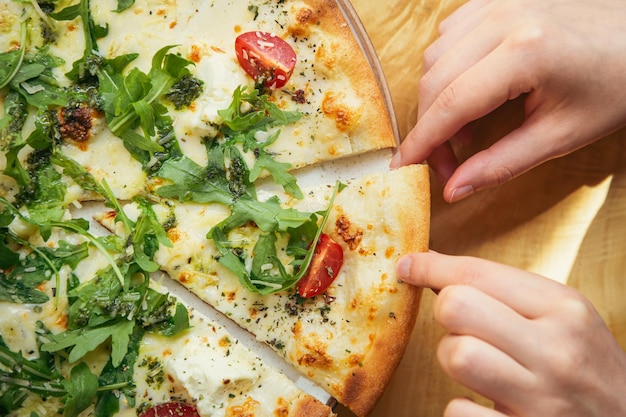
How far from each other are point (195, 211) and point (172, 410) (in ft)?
2.73

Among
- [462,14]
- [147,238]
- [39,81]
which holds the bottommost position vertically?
[147,238]

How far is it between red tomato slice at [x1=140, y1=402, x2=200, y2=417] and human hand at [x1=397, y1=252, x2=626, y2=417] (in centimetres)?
106

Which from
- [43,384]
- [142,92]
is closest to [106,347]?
[43,384]

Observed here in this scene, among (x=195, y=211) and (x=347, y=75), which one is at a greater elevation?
(x=347, y=75)

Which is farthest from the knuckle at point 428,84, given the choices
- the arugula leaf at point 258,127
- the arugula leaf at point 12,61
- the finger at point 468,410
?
the arugula leaf at point 12,61

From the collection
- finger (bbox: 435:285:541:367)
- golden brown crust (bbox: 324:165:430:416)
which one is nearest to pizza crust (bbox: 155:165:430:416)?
golden brown crust (bbox: 324:165:430:416)

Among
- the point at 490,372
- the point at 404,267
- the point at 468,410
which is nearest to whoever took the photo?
the point at 490,372

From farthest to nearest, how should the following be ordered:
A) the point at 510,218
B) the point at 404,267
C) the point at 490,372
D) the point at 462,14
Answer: the point at 510,218 → the point at 462,14 → the point at 404,267 → the point at 490,372

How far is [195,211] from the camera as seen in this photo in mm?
2941

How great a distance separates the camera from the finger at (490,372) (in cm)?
222

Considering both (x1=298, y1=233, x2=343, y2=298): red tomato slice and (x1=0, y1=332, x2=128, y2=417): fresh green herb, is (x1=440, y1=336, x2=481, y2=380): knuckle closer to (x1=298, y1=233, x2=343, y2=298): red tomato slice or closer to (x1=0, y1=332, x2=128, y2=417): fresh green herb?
(x1=298, y1=233, x2=343, y2=298): red tomato slice

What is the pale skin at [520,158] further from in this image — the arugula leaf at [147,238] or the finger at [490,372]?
the arugula leaf at [147,238]

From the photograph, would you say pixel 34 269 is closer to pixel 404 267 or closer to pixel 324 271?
pixel 324 271

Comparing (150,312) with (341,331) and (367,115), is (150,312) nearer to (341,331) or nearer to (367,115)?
(341,331)
